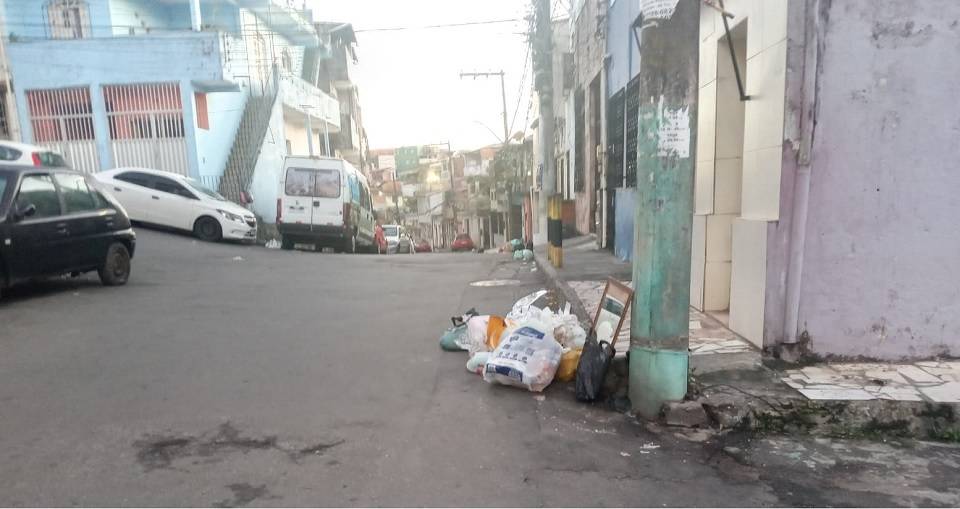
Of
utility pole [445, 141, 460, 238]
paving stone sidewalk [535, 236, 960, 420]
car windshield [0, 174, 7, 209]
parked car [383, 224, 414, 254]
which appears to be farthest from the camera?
utility pole [445, 141, 460, 238]

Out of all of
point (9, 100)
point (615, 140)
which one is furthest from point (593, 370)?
point (9, 100)

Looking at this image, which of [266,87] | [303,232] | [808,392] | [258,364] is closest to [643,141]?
[808,392]

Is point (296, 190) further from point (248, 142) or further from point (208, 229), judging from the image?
point (248, 142)

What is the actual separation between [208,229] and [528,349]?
1249 centimetres

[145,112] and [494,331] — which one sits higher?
[145,112]

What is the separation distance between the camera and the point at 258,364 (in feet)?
15.6

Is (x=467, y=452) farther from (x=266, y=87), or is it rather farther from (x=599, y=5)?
(x=266, y=87)

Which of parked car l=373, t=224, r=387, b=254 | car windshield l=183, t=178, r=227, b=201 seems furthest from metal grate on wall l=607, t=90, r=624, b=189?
car windshield l=183, t=178, r=227, b=201

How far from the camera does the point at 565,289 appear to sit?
7.40 metres

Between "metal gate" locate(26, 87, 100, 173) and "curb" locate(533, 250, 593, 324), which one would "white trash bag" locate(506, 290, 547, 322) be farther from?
"metal gate" locate(26, 87, 100, 173)

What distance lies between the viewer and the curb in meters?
5.98

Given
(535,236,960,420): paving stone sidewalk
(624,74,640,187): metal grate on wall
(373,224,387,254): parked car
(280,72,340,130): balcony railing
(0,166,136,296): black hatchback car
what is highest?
(280,72,340,130): balcony railing

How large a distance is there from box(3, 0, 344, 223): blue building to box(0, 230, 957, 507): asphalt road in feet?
40.8

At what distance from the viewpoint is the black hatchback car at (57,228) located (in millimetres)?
6262
